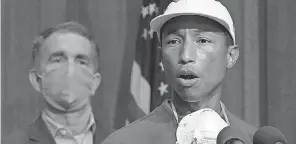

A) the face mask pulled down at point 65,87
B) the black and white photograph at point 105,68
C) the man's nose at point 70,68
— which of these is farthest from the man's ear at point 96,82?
the man's nose at point 70,68

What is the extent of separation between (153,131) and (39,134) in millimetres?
2034

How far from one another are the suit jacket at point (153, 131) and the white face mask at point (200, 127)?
0.27 feet

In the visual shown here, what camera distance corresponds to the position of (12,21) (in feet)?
15.8

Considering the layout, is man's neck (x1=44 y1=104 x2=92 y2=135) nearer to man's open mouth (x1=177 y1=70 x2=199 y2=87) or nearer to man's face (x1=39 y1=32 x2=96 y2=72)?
man's face (x1=39 y1=32 x2=96 y2=72)

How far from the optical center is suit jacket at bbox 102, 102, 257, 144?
246 centimetres

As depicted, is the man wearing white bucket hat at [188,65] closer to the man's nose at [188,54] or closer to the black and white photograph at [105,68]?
the man's nose at [188,54]

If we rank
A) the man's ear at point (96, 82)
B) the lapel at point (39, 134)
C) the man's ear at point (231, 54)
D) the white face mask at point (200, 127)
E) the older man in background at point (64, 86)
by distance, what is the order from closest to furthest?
the white face mask at point (200, 127) < the man's ear at point (231, 54) < the lapel at point (39, 134) < the older man in background at point (64, 86) < the man's ear at point (96, 82)

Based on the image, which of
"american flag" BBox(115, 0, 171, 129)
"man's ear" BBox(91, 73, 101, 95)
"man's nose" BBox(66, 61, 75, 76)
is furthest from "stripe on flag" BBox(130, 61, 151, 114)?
"man's nose" BBox(66, 61, 75, 76)

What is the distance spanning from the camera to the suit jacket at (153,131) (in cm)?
246

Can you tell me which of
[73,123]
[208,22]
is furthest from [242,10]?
[208,22]

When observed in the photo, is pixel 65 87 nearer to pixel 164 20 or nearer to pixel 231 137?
pixel 164 20

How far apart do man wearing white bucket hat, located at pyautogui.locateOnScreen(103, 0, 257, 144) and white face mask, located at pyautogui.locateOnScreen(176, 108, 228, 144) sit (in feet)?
0.08
